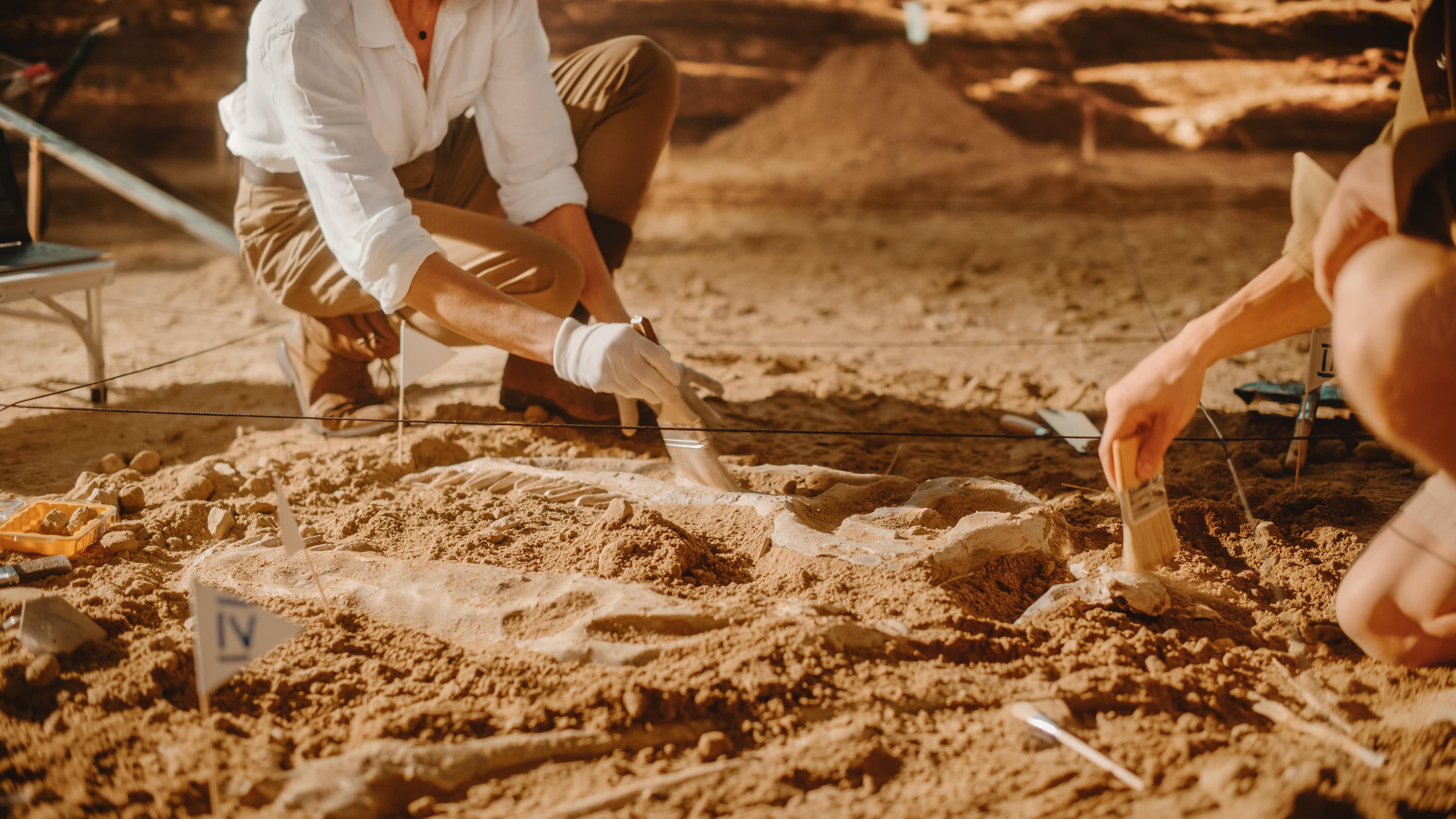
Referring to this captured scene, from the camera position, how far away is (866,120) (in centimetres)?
590

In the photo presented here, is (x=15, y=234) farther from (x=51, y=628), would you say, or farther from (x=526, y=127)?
(x=51, y=628)

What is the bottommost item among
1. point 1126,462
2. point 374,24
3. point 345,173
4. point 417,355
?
point 417,355

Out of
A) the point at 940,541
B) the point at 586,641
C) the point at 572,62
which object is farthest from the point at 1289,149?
the point at 586,641

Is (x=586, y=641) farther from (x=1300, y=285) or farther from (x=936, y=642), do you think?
(x=1300, y=285)

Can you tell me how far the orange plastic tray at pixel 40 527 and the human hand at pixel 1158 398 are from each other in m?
1.66

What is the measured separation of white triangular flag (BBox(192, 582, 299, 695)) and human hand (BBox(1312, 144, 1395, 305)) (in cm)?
138

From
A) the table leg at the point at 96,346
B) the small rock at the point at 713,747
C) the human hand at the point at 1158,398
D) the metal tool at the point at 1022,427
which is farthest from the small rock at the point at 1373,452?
the table leg at the point at 96,346

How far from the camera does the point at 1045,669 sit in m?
1.38

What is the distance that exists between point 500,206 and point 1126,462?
162 centimetres

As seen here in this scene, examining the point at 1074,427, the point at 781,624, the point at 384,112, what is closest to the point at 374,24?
the point at 384,112

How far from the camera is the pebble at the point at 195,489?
199 cm

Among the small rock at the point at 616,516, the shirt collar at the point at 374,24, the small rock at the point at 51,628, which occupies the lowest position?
the small rock at the point at 616,516

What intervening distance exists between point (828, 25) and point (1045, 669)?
5.38m

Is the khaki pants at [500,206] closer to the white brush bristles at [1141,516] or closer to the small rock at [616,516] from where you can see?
the small rock at [616,516]
